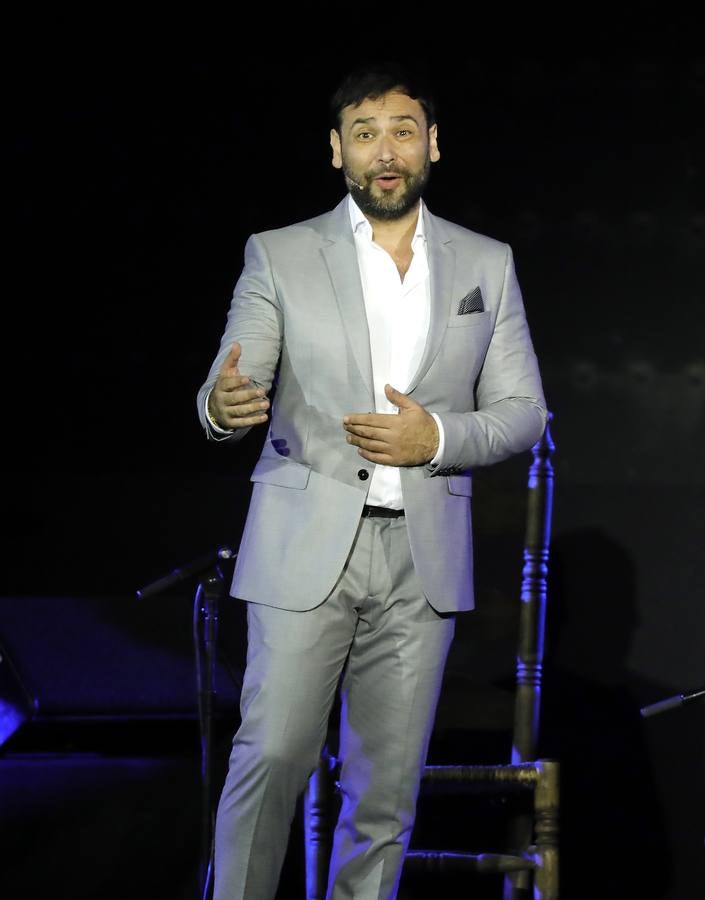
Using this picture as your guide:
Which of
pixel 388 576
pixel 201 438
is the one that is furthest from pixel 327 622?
pixel 201 438

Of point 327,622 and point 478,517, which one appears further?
point 478,517

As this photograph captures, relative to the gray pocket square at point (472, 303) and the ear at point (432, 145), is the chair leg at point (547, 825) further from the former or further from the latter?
the ear at point (432, 145)

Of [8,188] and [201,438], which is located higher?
[8,188]

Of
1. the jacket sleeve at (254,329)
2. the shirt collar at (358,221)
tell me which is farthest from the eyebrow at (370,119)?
the jacket sleeve at (254,329)

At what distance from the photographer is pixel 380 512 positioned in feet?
6.97

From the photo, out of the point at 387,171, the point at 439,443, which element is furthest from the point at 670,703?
the point at 387,171

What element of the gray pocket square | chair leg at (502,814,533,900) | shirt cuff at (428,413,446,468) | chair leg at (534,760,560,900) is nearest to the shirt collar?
the gray pocket square

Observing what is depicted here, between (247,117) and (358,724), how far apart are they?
1847mm

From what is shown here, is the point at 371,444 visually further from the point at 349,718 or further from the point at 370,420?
the point at 349,718

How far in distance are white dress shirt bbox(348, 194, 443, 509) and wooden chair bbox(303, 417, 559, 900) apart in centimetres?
74

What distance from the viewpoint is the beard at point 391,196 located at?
2.20 metres

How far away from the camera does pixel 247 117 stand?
3.30 m

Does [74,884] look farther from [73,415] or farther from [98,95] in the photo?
[98,95]

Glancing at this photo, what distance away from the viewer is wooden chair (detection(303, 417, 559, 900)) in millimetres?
2578
